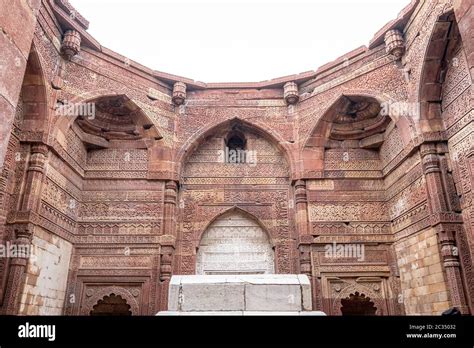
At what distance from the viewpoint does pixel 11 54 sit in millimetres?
4250

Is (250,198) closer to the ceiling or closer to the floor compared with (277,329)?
closer to the ceiling

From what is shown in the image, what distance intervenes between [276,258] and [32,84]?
6049mm

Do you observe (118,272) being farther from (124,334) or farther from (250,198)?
(124,334)

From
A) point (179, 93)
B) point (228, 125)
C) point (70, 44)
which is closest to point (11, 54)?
point (70, 44)

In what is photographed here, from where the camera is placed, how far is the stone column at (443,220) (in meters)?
6.16

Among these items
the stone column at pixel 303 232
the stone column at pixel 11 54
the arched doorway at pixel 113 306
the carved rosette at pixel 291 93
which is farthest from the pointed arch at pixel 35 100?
the stone column at pixel 303 232

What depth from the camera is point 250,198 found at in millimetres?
9125

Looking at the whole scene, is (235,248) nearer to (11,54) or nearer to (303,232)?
(303,232)

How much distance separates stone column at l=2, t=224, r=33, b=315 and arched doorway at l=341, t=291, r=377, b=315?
616cm

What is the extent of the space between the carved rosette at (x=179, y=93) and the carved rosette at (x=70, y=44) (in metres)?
2.30

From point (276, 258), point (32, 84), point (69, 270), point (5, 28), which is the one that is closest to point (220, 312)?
point (5, 28)

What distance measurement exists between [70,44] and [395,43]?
6577 millimetres

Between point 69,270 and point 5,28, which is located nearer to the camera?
point 5,28

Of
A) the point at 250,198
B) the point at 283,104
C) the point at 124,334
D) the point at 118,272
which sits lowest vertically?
the point at 124,334
